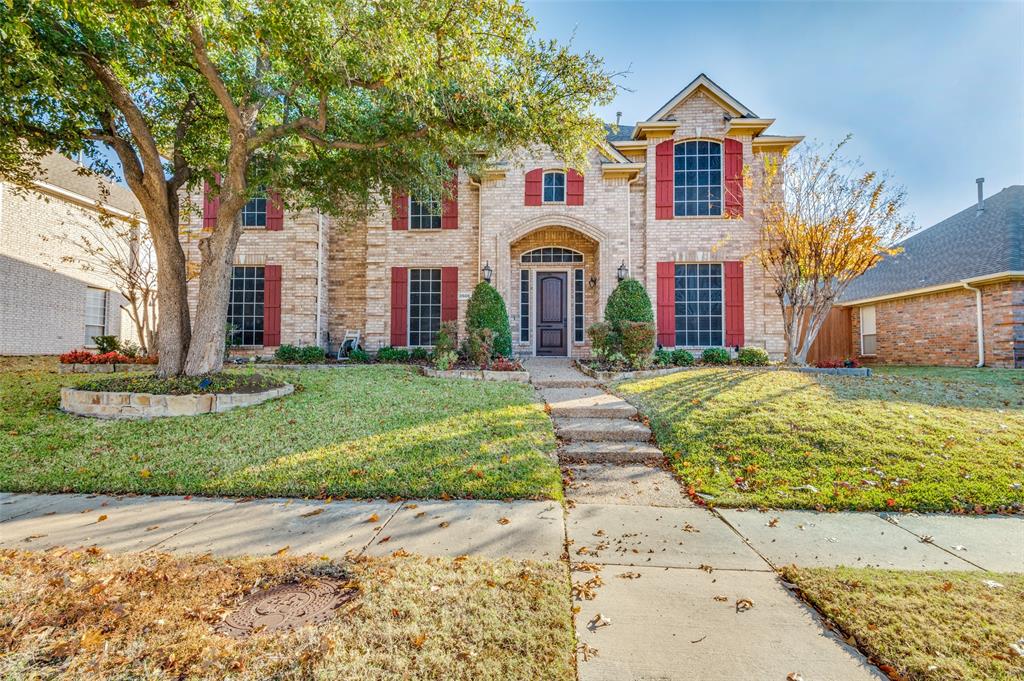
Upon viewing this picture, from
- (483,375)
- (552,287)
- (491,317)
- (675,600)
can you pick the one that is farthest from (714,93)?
(675,600)

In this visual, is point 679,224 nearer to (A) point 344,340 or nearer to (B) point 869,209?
(B) point 869,209

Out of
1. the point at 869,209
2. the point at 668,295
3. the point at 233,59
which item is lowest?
the point at 668,295

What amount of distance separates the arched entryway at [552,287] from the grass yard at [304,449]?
5456 millimetres

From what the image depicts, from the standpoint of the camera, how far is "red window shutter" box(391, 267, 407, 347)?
1225cm

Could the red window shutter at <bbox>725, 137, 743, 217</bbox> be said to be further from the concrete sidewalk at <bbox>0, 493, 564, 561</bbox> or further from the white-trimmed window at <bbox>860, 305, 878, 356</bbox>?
the concrete sidewalk at <bbox>0, 493, 564, 561</bbox>

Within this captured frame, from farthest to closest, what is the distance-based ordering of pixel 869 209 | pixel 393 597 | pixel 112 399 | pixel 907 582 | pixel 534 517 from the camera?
pixel 869 209, pixel 112 399, pixel 534 517, pixel 907 582, pixel 393 597

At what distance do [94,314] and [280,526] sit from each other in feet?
52.1

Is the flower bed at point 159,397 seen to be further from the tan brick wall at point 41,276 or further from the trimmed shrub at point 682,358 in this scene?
the trimmed shrub at point 682,358

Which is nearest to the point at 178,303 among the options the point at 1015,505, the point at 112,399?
the point at 112,399

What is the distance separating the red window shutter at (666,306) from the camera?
11.7 metres

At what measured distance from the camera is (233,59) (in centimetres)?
634

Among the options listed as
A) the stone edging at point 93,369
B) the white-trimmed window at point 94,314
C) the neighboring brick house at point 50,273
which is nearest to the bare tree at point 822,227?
the stone edging at point 93,369

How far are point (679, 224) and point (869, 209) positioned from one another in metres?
3.99

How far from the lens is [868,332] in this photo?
15.2m
